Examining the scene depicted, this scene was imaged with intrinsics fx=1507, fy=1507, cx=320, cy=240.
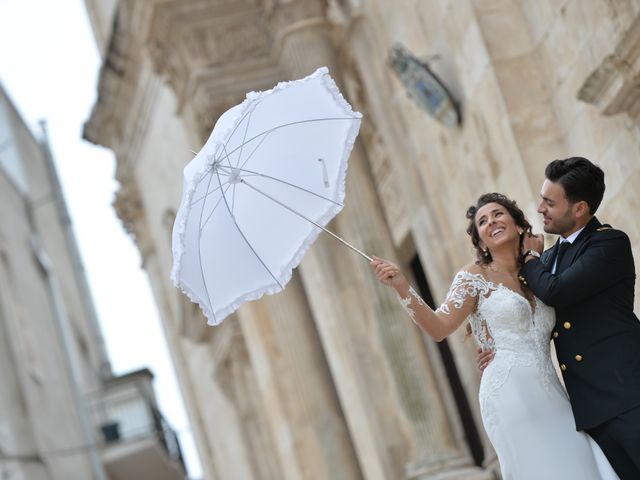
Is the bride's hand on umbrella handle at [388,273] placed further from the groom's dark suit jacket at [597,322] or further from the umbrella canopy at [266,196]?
the umbrella canopy at [266,196]

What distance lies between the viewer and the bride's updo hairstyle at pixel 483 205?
18.5ft

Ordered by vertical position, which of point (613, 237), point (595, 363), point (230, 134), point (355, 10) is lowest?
point (595, 363)

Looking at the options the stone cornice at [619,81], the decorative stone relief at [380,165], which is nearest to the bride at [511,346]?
the stone cornice at [619,81]

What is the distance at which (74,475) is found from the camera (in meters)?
27.4

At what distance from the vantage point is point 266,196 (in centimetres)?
670

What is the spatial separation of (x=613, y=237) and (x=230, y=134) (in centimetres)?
185

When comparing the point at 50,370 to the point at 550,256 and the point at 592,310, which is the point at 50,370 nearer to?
the point at 550,256

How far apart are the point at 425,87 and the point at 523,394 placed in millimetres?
5498

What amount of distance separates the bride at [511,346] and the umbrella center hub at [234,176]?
4.00 ft

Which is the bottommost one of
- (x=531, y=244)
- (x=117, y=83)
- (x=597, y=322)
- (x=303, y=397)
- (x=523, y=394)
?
(x=523, y=394)

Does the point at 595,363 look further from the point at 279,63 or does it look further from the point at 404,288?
the point at 279,63

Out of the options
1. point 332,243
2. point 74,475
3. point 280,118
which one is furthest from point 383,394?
point 74,475

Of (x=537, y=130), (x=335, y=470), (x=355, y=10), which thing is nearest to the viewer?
(x=537, y=130)

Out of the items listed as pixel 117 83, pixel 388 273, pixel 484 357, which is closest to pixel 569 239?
pixel 484 357
